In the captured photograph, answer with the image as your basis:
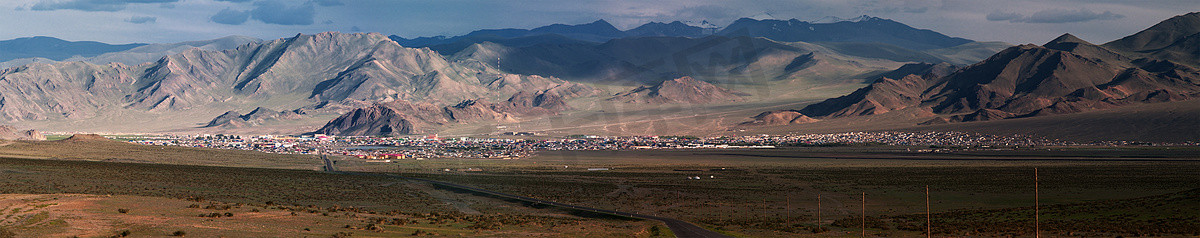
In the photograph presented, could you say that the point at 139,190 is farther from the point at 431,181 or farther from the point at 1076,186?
the point at 1076,186

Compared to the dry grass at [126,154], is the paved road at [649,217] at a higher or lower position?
lower

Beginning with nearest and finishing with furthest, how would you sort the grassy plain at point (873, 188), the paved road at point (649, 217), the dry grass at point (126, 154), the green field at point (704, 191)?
the paved road at point (649, 217) < the green field at point (704, 191) < the grassy plain at point (873, 188) < the dry grass at point (126, 154)

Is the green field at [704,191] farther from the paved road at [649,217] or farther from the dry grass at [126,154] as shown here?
the paved road at [649,217]

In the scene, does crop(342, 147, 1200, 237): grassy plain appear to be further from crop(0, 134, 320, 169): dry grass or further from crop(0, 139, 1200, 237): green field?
crop(0, 134, 320, 169): dry grass

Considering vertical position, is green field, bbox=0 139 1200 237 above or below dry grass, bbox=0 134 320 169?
below

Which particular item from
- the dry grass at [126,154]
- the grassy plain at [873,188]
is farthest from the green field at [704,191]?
the dry grass at [126,154]

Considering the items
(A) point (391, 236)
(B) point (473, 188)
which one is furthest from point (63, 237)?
(B) point (473, 188)

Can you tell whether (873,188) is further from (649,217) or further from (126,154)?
(126,154)

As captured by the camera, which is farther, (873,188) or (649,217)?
(873,188)

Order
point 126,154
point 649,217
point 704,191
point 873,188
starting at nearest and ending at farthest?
point 649,217
point 704,191
point 873,188
point 126,154

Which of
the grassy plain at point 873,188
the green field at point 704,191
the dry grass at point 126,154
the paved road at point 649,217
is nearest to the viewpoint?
the paved road at point 649,217

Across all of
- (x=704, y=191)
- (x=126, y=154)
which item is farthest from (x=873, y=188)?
(x=126, y=154)

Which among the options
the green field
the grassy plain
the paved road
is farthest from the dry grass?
the paved road
